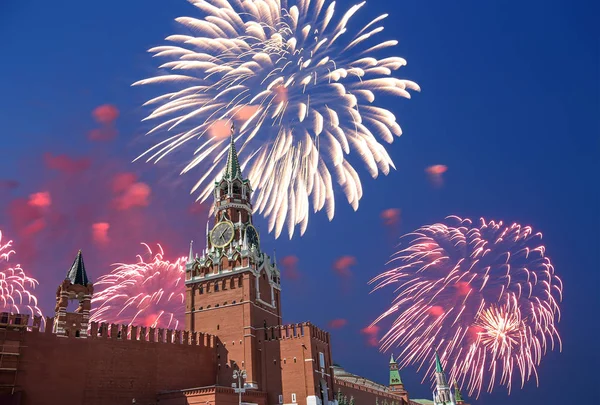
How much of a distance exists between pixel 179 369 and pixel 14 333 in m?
16.6

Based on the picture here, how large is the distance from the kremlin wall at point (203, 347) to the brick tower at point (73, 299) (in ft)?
0.30

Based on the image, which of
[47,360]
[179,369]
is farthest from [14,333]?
[179,369]

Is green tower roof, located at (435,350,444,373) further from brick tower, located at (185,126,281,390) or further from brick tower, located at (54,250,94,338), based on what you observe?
brick tower, located at (54,250,94,338)

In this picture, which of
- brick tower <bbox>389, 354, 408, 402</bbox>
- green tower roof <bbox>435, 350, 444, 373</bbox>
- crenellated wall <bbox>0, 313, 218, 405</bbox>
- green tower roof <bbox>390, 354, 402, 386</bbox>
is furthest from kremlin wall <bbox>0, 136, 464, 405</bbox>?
green tower roof <bbox>435, 350, 444, 373</bbox>

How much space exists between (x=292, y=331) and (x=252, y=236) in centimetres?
1469

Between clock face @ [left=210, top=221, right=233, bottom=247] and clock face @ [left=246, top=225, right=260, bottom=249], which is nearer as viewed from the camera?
clock face @ [left=210, top=221, right=233, bottom=247]

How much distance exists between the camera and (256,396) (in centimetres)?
5319

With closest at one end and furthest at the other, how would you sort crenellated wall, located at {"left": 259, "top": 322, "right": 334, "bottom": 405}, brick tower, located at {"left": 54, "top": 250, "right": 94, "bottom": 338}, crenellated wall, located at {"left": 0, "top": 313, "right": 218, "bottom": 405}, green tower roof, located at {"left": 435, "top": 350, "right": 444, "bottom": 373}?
crenellated wall, located at {"left": 0, "top": 313, "right": 218, "bottom": 405}
brick tower, located at {"left": 54, "top": 250, "right": 94, "bottom": 338}
crenellated wall, located at {"left": 259, "top": 322, "right": 334, "bottom": 405}
green tower roof, located at {"left": 435, "top": 350, "right": 444, "bottom": 373}

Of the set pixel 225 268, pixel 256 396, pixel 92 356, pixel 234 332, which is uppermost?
pixel 225 268

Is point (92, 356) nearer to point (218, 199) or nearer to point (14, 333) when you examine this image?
point (14, 333)

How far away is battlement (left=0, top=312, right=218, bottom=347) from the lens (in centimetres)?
4268

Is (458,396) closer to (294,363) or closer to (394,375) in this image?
(394,375)

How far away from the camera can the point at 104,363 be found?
Result: 47.1 meters

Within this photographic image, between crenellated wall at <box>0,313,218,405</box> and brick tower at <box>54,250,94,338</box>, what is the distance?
96 cm
